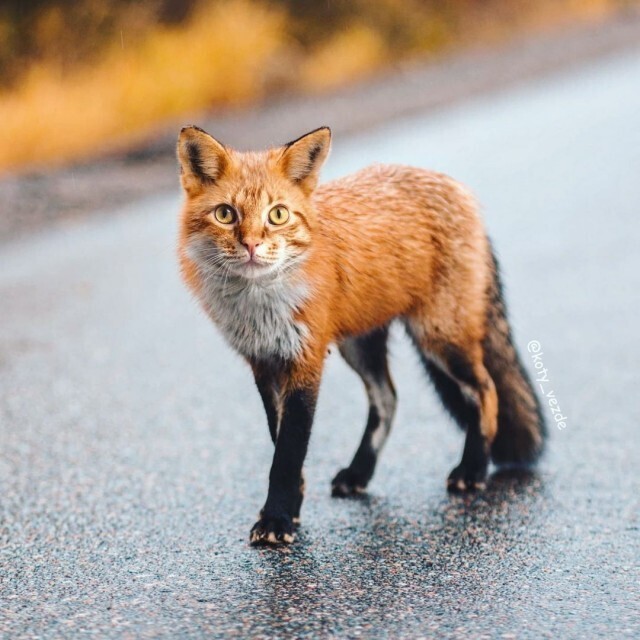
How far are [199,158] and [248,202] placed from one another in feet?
1.02

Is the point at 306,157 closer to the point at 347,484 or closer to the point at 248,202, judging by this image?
the point at 248,202

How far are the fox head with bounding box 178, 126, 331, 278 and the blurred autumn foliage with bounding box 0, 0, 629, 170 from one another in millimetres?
8733

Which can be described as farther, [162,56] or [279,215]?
[162,56]

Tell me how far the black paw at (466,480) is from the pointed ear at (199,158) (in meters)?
1.73

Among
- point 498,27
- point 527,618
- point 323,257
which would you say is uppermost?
point 323,257

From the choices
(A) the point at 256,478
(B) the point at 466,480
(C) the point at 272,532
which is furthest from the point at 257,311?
(B) the point at 466,480

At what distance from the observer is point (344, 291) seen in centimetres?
512

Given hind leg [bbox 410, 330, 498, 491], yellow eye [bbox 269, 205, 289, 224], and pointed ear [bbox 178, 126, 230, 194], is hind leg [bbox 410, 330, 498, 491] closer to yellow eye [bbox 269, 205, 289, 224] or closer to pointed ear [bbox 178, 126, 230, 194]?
yellow eye [bbox 269, 205, 289, 224]

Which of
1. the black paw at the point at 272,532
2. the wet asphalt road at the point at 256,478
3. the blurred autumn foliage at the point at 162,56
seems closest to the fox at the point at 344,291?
the black paw at the point at 272,532

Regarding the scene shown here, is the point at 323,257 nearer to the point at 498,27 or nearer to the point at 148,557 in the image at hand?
the point at 148,557

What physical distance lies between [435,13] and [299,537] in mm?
19532

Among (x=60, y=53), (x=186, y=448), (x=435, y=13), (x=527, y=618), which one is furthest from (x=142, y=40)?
(x=527, y=618)

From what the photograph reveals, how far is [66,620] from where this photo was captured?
4.05 m

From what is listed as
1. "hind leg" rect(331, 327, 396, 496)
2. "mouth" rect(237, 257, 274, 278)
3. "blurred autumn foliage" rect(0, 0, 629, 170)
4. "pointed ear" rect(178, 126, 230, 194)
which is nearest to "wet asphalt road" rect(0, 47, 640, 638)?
"hind leg" rect(331, 327, 396, 496)
